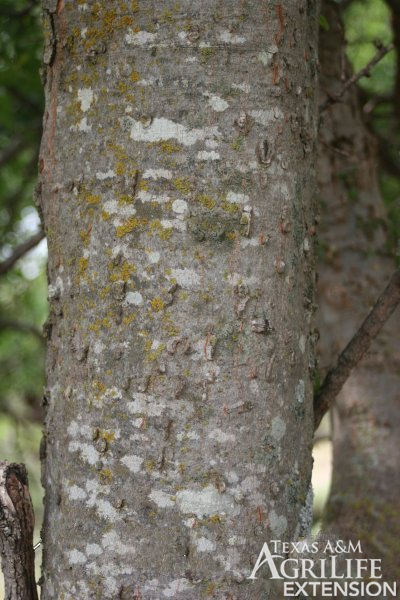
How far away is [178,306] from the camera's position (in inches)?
54.1

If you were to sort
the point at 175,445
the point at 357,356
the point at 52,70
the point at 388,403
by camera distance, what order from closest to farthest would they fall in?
the point at 175,445, the point at 52,70, the point at 357,356, the point at 388,403

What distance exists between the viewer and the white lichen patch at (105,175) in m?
1.42

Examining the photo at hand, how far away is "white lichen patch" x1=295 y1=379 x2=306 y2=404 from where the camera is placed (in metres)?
1.48

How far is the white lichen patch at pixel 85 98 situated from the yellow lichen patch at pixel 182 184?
9.9 inches

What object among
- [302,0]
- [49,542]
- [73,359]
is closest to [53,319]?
[73,359]

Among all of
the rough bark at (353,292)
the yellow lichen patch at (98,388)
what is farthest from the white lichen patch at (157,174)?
the rough bark at (353,292)

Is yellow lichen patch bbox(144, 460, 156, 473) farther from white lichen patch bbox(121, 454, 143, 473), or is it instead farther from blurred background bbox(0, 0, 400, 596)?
blurred background bbox(0, 0, 400, 596)

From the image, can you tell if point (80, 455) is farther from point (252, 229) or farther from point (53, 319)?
point (252, 229)

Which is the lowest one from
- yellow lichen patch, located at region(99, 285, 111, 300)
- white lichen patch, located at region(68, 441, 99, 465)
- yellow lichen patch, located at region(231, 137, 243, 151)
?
white lichen patch, located at region(68, 441, 99, 465)

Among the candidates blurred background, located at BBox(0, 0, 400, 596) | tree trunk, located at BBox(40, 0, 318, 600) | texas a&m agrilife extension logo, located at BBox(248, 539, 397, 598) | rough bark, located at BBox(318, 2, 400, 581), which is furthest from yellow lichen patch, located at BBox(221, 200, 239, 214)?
rough bark, located at BBox(318, 2, 400, 581)

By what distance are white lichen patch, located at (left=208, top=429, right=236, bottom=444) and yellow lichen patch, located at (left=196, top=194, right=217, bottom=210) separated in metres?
0.42

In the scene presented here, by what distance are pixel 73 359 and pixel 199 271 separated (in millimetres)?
312

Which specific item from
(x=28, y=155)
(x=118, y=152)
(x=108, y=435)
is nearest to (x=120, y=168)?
(x=118, y=152)

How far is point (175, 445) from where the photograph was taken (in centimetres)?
135
